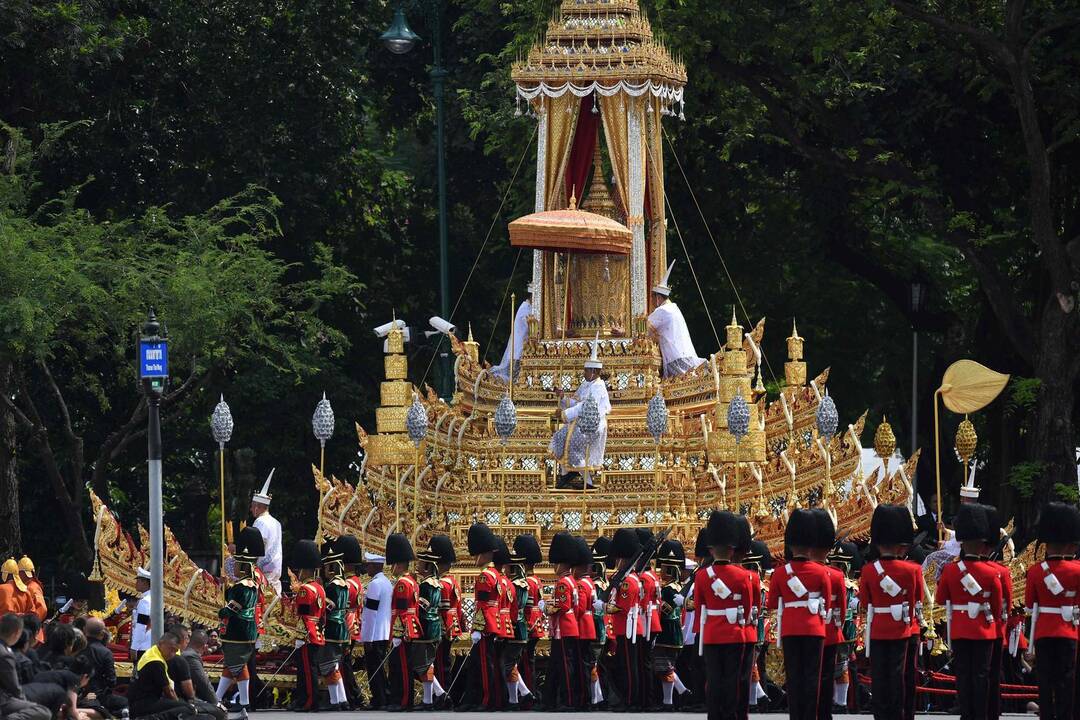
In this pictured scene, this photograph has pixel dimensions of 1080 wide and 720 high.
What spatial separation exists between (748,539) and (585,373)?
8.12 meters

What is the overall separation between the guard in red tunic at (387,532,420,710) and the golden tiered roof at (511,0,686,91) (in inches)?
312

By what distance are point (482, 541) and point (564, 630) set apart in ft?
4.23

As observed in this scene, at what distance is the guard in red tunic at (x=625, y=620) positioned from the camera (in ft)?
81.5

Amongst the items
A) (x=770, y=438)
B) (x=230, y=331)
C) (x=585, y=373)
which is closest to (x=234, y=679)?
(x=585, y=373)

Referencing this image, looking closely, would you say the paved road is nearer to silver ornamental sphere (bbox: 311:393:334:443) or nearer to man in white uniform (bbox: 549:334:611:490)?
silver ornamental sphere (bbox: 311:393:334:443)

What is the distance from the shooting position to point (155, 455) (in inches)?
957

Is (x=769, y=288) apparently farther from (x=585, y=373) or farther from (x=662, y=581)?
(x=662, y=581)

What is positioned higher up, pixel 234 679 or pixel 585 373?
pixel 585 373

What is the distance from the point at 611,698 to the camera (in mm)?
25562

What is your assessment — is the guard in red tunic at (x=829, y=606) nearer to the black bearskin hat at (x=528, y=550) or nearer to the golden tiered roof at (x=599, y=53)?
the black bearskin hat at (x=528, y=550)

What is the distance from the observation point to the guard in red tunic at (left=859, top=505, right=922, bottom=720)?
20484 millimetres

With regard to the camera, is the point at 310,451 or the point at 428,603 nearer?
the point at 428,603

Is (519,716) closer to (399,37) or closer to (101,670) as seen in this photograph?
(101,670)

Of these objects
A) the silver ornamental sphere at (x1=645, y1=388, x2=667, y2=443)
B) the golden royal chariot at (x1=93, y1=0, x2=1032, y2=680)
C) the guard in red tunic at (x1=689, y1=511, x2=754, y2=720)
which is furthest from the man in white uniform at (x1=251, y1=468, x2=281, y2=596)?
the guard in red tunic at (x1=689, y1=511, x2=754, y2=720)
